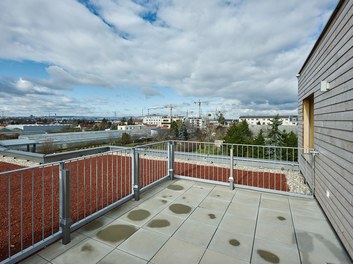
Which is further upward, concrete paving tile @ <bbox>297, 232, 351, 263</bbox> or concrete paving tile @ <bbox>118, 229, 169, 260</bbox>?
concrete paving tile @ <bbox>118, 229, 169, 260</bbox>

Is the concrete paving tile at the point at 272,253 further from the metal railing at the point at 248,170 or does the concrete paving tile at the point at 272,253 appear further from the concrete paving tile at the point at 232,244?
the metal railing at the point at 248,170

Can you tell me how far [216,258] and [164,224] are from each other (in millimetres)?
916

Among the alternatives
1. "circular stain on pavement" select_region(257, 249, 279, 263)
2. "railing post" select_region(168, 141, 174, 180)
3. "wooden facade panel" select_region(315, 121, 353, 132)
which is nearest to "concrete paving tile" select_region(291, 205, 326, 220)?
"circular stain on pavement" select_region(257, 249, 279, 263)

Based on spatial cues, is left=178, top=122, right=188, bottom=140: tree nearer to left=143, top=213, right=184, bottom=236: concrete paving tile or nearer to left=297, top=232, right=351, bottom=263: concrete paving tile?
left=143, top=213, right=184, bottom=236: concrete paving tile

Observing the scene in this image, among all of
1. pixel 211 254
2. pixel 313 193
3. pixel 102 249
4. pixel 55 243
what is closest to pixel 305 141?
pixel 313 193

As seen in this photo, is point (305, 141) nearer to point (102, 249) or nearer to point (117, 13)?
point (102, 249)

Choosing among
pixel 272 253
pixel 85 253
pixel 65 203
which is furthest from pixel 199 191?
pixel 65 203

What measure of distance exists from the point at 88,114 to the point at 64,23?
258 feet

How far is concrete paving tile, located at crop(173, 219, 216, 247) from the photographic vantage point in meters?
2.27

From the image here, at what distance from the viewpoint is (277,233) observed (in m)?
2.46

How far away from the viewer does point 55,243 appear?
7.16 ft

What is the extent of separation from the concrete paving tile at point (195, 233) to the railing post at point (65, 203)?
4.23 ft

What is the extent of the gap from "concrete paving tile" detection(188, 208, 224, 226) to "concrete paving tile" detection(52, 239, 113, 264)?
1293 millimetres

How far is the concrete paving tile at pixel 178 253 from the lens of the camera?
1934 mm
